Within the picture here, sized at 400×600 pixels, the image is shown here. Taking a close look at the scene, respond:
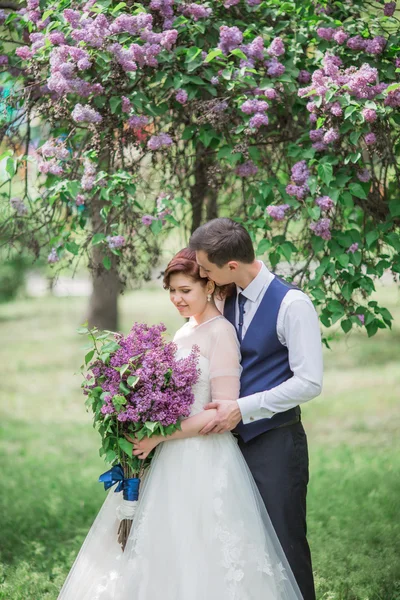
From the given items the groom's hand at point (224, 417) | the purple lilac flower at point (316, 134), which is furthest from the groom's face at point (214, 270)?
the purple lilac flower at point (316, 134)

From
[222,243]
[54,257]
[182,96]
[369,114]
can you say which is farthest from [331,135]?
[54,257]

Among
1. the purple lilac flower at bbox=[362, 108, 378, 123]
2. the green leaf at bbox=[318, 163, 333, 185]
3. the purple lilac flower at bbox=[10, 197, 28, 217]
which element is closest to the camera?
the purple lilac flower at bbox=[362, 108, 378, 123]

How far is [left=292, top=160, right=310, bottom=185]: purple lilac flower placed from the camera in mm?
3955

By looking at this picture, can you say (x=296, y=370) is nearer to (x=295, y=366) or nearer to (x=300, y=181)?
(x=295, y=366)

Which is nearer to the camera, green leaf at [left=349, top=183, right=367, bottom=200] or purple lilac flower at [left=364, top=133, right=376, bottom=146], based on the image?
purple lilac flower at [left=364, top=133, right=376, bottom=146]

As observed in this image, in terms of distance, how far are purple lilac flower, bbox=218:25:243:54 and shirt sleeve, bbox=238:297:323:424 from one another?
1.49 metres

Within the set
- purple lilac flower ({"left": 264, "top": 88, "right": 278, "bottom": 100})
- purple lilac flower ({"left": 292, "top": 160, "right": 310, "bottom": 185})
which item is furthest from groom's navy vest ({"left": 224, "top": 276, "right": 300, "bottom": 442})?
purple lilac flower ({"left": 264, "top": 88, "right": 278, "bottom": 100})

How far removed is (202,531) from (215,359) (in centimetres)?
70

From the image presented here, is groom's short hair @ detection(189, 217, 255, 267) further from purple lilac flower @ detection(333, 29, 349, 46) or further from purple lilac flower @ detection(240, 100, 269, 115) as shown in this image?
purple lilac flower @ detection(333, 29, 349, 46)

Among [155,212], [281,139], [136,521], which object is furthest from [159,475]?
[281,139]

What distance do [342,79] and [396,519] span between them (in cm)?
339

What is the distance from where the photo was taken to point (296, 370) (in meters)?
3.20

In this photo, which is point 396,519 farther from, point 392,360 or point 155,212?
point 392,360

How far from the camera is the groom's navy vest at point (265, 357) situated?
3305 millimetres
